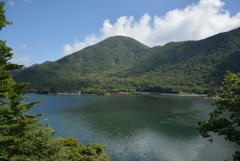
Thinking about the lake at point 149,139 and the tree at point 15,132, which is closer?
the tree at point 15,132

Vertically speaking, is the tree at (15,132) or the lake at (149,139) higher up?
the tree at (15,132)

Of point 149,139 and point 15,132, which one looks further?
point 149,139

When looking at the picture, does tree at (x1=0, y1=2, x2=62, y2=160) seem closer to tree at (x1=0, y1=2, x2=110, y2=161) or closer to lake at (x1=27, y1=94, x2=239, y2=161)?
tree at (x1=0, y1=2, x2=110, y2=161)

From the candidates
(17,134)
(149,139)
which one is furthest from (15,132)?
(149,139)

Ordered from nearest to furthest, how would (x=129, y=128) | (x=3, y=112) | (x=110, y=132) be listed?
(x=3, y=112) < (x=110, y=132) < (x=129, y=128)

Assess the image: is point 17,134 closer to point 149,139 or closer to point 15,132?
point 15,132

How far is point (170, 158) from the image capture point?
3067 centimetres

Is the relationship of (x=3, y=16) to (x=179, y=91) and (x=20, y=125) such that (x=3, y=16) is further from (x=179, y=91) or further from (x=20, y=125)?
(x=179, y=91)

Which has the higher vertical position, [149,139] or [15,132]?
[15,132]

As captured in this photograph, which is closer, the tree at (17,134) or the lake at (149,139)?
the tree at (17,134)

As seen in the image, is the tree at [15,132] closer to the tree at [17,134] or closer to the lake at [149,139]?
the tree at [17,134]

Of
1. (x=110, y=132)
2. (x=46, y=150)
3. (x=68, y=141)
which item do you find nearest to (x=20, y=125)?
(x=46, y=150)

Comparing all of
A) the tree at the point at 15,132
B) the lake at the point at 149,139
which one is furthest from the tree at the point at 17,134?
the lake at the point at 149,139

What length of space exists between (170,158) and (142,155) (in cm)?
584
